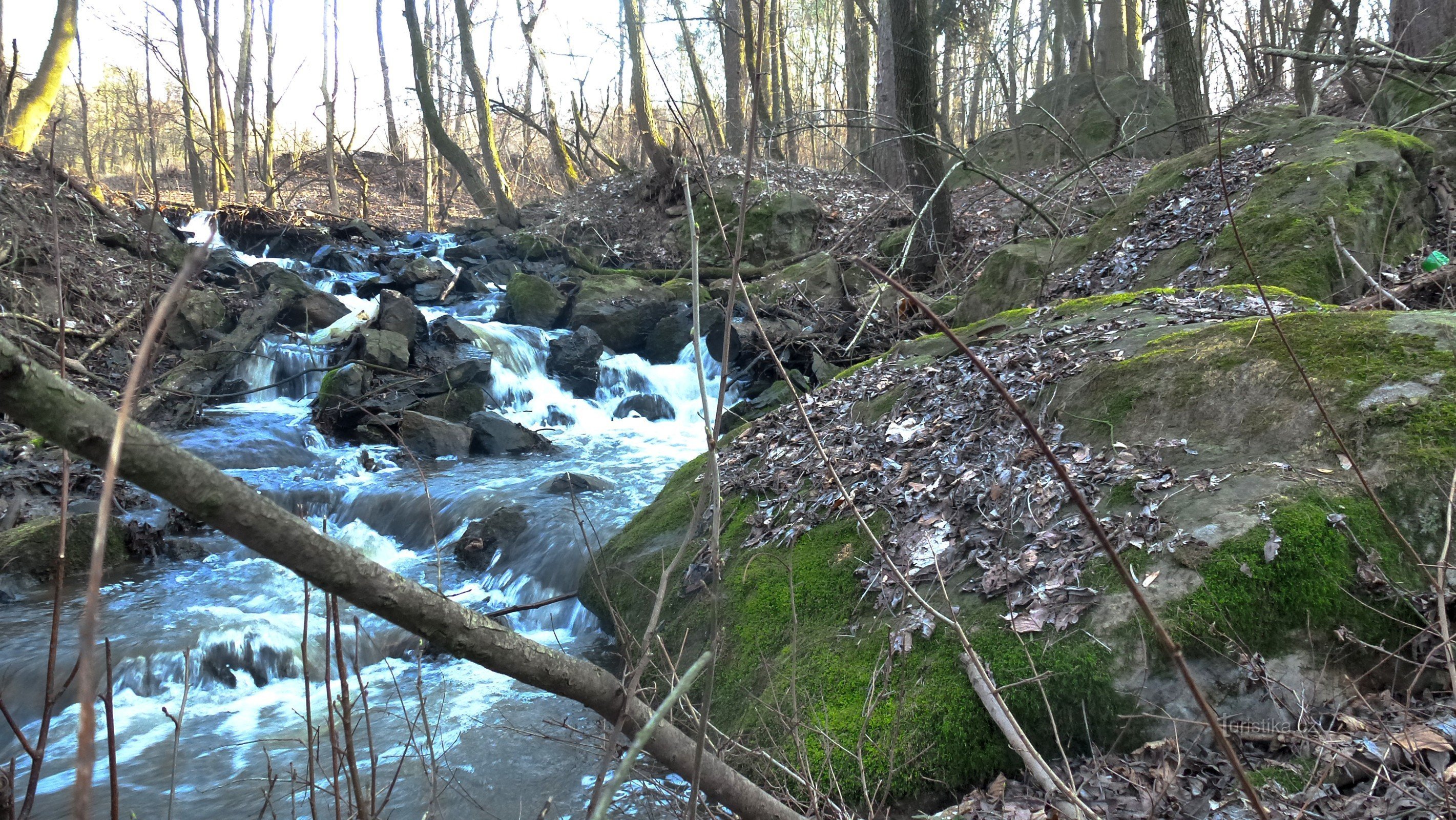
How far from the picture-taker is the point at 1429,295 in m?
5.46

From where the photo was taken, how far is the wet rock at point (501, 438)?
10.6m

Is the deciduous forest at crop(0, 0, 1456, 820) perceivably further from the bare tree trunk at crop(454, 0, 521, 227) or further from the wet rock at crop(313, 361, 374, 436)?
the bare tree trunk at crop(454, 0, 521, 227)

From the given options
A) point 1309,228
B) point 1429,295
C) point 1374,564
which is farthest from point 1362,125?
point 1374,564

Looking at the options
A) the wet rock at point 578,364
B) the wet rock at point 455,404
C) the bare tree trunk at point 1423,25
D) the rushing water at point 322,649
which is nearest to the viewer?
the rushing water at point 322,649

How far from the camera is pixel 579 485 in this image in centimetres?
885

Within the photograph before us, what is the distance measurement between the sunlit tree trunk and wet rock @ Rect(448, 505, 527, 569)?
1282 centimetres

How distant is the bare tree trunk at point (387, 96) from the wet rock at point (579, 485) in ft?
67.7

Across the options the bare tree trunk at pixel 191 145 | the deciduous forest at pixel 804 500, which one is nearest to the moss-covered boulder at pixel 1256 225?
the deciduous forest at pixel 804 500

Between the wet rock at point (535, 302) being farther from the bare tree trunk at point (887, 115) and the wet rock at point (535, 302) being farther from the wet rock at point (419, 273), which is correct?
the bare tree trunk at point (887, 115)

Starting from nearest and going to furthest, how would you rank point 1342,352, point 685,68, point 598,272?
point 1342,352
point 598,272
point 685,68

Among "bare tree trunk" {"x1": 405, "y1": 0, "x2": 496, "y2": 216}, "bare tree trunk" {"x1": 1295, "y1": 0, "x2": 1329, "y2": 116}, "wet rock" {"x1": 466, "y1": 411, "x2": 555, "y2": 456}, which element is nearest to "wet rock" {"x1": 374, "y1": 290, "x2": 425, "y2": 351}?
"wet rock" {"x1": 466, "y1": 411, "x2": 555, "y2": 456}

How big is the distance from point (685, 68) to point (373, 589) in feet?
120

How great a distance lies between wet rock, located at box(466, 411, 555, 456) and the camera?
10.6 meters

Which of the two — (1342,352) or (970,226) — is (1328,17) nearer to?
(970,226)
